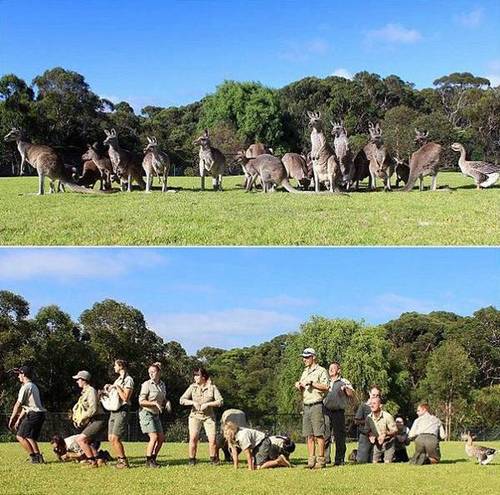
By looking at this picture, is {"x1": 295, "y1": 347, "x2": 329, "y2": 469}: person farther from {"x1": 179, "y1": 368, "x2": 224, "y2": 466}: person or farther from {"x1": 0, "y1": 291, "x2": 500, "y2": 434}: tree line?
{"x1": 0, "y1": 291, "x2": 500, "y2": 434}: tree line

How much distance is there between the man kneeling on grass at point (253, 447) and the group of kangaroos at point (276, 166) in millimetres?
9378

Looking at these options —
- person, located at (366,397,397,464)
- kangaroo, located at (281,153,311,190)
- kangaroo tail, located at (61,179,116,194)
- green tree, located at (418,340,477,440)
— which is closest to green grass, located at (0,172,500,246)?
kangaroo tail, located at (61,179,116,194)

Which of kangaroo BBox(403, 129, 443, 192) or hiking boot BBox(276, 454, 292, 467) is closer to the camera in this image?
hiking boot BBox(276, 454, 292, 467)

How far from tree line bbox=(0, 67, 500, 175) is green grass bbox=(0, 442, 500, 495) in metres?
24.5

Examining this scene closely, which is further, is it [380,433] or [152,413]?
[380,433]

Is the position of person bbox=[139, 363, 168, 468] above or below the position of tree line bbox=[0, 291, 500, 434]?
above

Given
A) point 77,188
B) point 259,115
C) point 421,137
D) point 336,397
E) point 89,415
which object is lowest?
point 89,415

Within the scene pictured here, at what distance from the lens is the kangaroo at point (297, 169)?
20.7 meters

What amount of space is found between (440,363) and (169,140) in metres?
25.8

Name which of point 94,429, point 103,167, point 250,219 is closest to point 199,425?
point 94,429

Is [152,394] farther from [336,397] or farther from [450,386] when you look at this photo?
[450,386]

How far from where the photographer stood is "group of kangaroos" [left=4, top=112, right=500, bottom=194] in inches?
781

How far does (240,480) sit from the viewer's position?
9555 millimetres

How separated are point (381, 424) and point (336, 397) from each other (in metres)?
1.36
